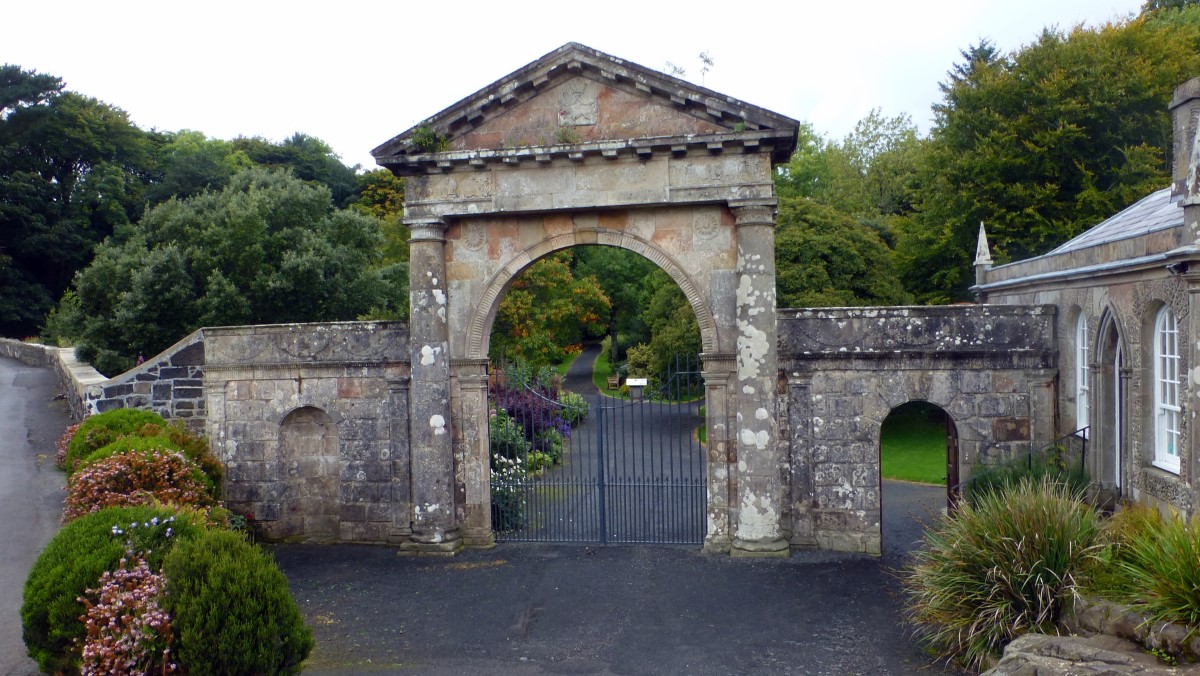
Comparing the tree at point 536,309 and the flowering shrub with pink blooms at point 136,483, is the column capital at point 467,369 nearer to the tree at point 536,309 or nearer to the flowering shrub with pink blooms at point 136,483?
the flowering shrub with pink blooms at point 136,483

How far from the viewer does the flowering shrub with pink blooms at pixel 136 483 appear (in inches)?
355

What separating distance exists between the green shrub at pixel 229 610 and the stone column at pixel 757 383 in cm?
596

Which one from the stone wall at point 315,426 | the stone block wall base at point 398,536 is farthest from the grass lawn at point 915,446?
the stone wall at point 315,426

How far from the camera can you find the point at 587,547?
11.8 metres

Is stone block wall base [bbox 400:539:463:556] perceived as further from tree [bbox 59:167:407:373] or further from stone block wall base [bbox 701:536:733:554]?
tree [bbox 59:167:407:373]

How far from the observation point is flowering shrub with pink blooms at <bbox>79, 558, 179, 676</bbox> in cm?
605

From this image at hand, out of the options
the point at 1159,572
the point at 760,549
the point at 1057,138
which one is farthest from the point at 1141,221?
the point at 1057,138

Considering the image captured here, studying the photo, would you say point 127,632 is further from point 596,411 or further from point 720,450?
point 596,411

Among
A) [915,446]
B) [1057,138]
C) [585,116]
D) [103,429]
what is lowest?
[915,446]

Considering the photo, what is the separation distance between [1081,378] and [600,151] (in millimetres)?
6763

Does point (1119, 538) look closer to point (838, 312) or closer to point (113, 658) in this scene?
point (838, 312)

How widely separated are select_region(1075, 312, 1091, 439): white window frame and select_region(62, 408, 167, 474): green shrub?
12428 millimetres

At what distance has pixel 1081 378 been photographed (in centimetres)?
1039

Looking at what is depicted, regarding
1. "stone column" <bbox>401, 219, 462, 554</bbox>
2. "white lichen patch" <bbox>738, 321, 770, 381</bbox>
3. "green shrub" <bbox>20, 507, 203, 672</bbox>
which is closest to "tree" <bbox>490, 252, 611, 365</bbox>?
"stone column" <bbox>401, 219, 462, 554</bbox>
